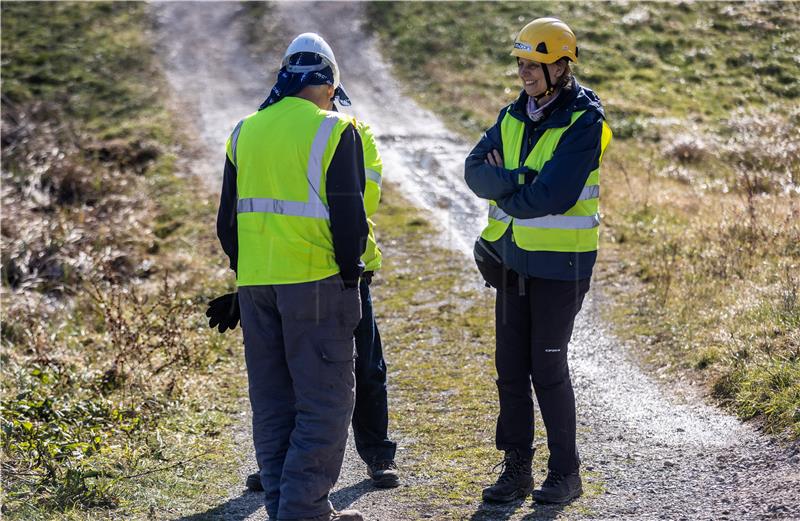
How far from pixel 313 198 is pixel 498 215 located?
1.04 m

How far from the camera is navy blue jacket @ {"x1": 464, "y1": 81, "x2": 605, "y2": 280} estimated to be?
4.45m

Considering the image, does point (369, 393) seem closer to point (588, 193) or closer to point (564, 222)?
point (564, 222)

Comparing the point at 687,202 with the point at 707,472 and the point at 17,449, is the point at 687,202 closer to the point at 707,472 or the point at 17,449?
the point at 707,472

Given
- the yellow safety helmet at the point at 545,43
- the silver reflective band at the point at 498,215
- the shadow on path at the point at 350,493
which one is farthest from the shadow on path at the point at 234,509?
the yellow safety helmet at the point at 545,43

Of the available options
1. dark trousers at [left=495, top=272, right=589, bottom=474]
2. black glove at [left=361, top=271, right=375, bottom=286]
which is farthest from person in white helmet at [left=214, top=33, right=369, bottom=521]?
dark trousers at [left=495, top=272, right=589, bottom=474]

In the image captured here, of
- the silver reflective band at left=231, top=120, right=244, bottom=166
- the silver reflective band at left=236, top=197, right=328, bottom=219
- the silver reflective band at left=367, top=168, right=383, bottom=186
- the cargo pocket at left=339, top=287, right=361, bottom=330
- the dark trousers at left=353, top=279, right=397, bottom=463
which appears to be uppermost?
the silver reflective band at left=231, top=120, right=244, bottom=166

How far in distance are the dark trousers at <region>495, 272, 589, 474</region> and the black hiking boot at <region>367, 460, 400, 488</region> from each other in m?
0.60

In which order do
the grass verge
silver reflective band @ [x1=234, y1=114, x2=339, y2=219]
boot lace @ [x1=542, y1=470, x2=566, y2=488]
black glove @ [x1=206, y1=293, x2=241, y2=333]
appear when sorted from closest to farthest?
1. silver reflective band @ [x1=234, y1=114, x2=339, y2=219]
2. boot lace @ [x1=542, y1=470, x2=566, y2=488]
3. black glove @ [x1=206, y1=293, x2=241, y2=333]
4. the grass verge

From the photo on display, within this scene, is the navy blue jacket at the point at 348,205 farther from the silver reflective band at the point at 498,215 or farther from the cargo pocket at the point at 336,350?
the silver reflective band at the point at 498,215

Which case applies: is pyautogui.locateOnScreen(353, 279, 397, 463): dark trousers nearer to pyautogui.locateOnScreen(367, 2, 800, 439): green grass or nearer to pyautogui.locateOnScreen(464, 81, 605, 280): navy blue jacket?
pyautogui.locateOnScreen(464, 81, 605, 280): navy blue jacket

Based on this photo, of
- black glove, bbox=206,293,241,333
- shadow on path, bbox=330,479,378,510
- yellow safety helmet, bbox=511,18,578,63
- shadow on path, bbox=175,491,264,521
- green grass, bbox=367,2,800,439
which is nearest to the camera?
yellow safety helmet, bbox=511,18,578,63

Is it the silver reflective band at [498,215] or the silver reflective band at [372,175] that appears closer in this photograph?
the silver reflective band at [372,175]

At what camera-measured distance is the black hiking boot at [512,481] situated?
15.5ft

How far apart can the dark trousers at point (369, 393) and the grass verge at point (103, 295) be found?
793 millimetres
